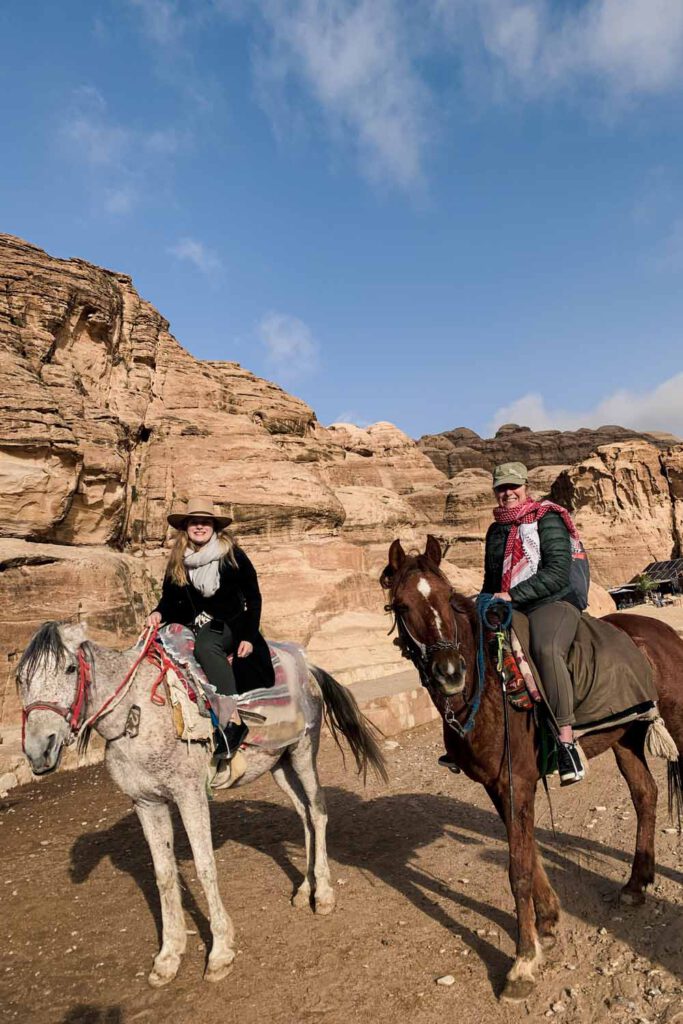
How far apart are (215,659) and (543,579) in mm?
2344

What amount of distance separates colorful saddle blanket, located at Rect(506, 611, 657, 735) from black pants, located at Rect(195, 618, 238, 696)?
1.96 meters

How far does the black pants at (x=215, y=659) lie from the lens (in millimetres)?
4215

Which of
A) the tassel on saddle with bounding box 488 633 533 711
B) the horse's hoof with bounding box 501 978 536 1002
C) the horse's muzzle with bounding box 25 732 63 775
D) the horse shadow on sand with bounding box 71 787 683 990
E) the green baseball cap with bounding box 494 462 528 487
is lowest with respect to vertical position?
the horse shadow on sand with bounding box 71 787 683 990

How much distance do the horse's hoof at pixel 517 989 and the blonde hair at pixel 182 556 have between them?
3093mm

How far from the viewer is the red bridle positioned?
3.31 m

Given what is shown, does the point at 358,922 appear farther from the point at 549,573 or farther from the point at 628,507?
the point at 628,507

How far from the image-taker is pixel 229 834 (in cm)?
644

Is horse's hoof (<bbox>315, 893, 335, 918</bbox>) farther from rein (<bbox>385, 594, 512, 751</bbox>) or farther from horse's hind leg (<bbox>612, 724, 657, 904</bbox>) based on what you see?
horse's hind leg (<bbox>612, 724, 657, 904</bbox>)

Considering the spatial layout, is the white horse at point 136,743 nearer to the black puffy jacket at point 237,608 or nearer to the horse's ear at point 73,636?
the horse's ear at point 73,636

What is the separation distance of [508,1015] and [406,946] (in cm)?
89

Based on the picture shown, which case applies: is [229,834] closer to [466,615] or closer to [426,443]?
[466,615]

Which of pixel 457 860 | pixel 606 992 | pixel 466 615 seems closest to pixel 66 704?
pixel 466 615

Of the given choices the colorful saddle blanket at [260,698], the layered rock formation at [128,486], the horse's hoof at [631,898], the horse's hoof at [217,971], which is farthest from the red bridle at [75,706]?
the layered rock formation at [128,486]

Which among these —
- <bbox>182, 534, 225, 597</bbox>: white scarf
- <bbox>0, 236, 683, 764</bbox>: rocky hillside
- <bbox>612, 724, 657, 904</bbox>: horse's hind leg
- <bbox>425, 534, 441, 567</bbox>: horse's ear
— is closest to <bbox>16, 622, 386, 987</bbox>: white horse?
→ <bbox>182, 534, 225, 597</bbox>: white scarf
